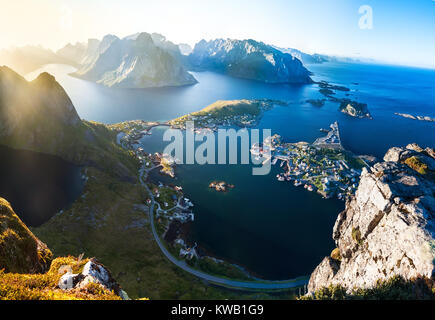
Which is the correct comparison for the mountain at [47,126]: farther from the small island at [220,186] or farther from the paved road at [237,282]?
the paved road at [237,282]

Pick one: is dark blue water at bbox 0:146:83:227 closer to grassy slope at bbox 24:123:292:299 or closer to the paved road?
grassy slope at bbox 24:123:292:299

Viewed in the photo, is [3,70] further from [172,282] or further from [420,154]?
[420,154]

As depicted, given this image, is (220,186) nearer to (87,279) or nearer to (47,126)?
(87,279)

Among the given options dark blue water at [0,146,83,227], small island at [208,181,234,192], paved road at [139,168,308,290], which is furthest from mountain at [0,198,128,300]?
small island at [208,181,234,192]

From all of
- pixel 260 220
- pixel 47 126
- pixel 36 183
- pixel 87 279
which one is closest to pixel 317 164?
pixel 260 220

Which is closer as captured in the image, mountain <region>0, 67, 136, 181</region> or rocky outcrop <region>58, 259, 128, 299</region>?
rocky outcrop <region>58, 259, 128, 299</region>

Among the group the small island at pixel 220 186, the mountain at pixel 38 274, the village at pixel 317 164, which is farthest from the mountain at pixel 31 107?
the village at pixel 317 164
